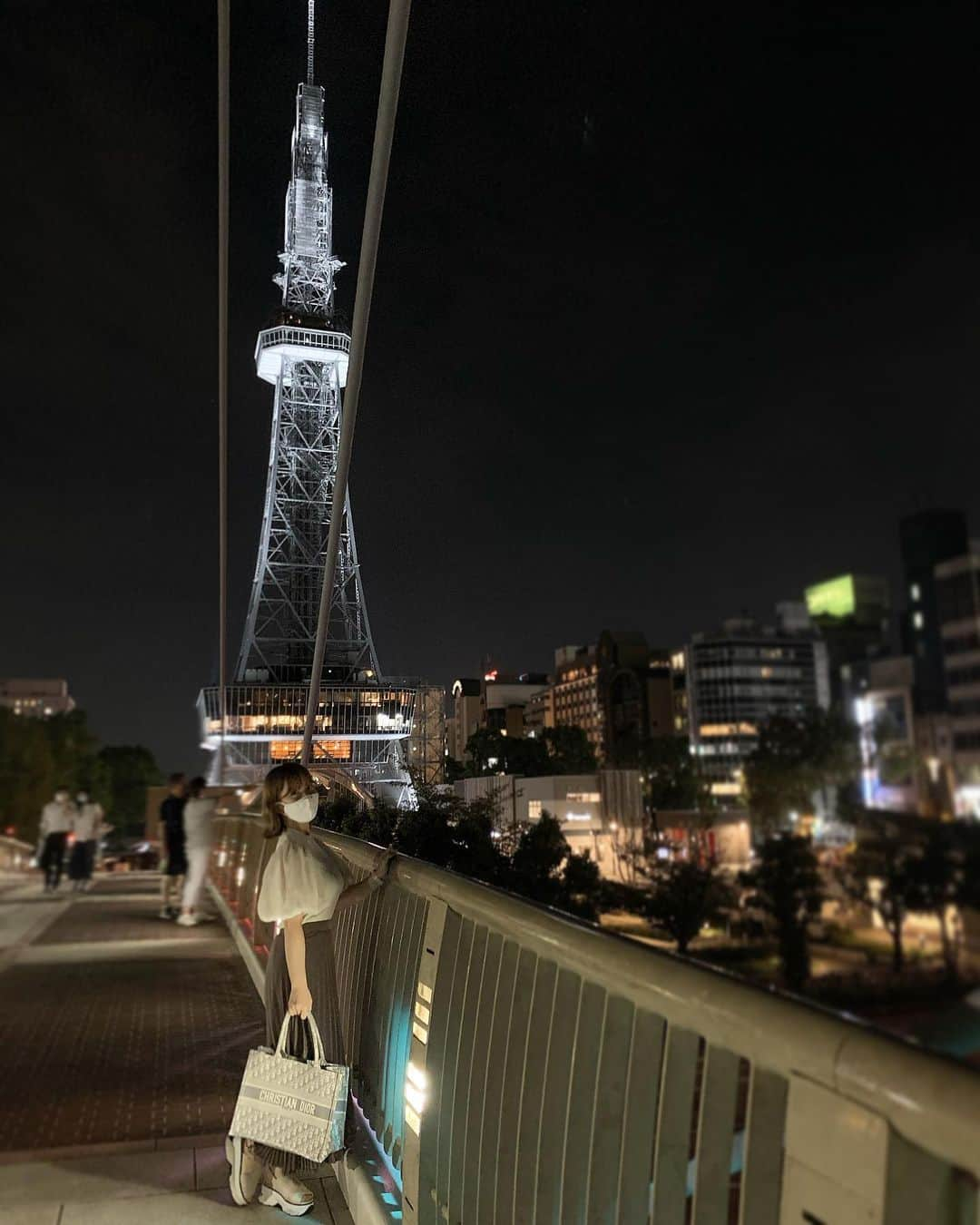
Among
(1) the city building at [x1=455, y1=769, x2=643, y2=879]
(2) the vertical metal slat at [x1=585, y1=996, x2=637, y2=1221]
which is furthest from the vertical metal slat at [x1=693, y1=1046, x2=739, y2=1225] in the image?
(1) the city building at [x1=455, y1=769, x2=643, y2=879]

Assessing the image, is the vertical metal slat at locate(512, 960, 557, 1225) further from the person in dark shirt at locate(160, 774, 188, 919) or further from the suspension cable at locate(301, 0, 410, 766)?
the person in dark shirt at locate(160, 774, 188, 919)

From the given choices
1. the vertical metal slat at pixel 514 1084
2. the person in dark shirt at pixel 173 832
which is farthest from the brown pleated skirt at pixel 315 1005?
the person in dark shirt at pixel 173 832

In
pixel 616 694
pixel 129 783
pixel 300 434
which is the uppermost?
pixel 300 434

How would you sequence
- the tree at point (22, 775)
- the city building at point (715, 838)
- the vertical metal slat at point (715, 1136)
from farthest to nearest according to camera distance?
the tree at point (22, 775), the city building at point (715, 838), the vertical metal slat at point (715, 1136)

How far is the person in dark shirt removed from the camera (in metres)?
10.8

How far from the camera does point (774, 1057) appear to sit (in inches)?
57.1

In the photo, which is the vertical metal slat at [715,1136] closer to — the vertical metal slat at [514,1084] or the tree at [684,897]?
the vertical metal slat at [514,1084]

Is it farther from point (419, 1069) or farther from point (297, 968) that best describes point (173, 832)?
point (419, 1069)

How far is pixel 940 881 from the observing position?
1.54 metres

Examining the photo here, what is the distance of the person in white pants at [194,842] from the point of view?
1035 centimetres

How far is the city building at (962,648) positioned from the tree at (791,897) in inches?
21.3

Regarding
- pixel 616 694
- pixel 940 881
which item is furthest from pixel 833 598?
pixel 616 694

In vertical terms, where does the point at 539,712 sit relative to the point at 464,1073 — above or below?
above

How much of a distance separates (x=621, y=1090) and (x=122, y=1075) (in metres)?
4.25
